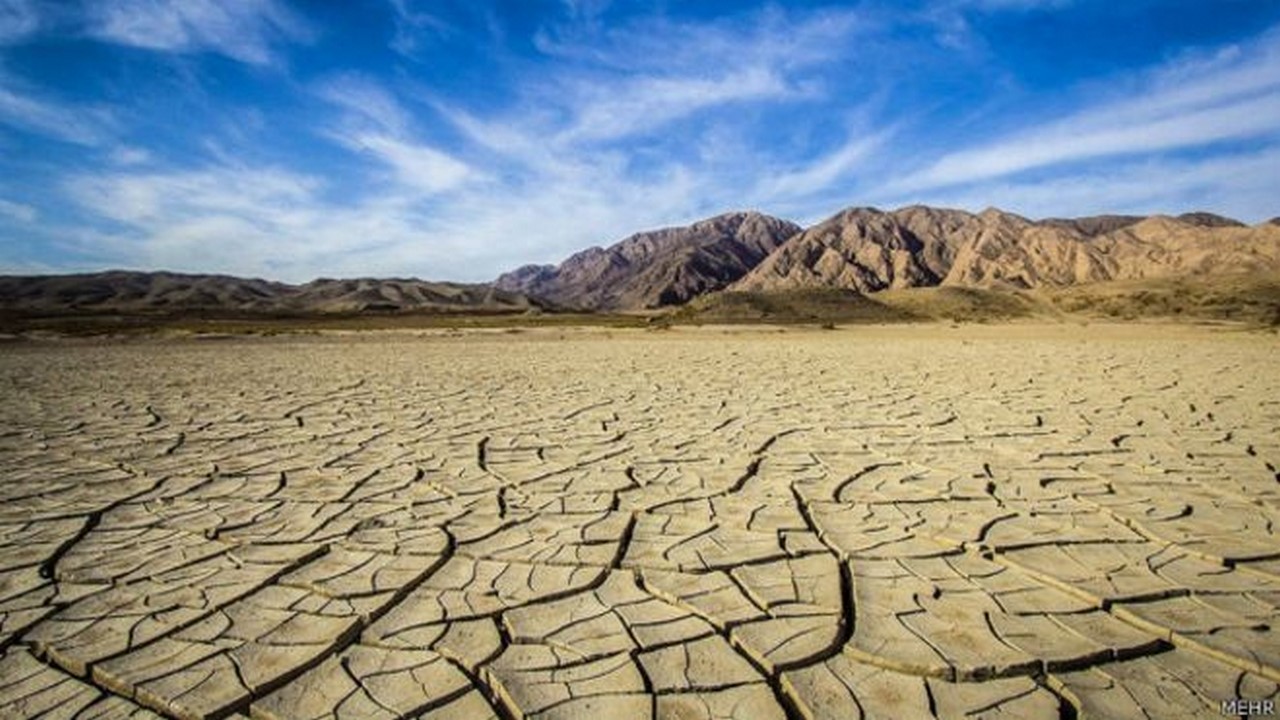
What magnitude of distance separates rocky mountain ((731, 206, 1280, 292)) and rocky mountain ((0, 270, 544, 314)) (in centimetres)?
4451

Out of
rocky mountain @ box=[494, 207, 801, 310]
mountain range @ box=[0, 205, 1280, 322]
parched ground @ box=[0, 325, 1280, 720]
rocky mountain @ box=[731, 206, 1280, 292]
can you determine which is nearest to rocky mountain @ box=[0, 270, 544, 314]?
mountain range @ box=[0, 205, 1280, 322]

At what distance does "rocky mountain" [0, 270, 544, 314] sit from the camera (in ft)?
275

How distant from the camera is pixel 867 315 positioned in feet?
97.6

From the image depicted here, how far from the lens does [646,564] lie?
2.46m

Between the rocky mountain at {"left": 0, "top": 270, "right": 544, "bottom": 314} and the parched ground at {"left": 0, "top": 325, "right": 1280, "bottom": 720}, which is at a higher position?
the rocky mountain at {"left": 0, "top": 270, "right": 544, "bottom": 314}

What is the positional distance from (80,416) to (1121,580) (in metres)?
7.93

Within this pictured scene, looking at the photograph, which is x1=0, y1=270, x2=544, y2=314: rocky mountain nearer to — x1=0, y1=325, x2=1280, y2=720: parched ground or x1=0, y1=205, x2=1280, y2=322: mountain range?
x1=0, y1=205, x2=1280, y2=322: mountain range

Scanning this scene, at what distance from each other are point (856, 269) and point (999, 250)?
64.5 ft

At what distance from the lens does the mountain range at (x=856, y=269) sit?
65875 millimetres

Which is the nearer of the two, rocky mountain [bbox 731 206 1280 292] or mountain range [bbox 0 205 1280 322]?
rocky mountain [bbox 731 206 1280 292]

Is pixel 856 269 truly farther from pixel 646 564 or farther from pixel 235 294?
pixel 646 564

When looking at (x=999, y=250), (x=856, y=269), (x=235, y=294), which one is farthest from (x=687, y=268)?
(x=235, y=294)

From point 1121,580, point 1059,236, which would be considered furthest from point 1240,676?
point 1059,236

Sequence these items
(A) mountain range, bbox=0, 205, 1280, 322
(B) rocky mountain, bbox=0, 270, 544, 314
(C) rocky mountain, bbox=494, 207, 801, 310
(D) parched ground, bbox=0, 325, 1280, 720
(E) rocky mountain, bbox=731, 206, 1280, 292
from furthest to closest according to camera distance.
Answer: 1. (C) rocky mountain, bbox=494, 207, 801, 310
2. (B) rocky mountain, bbox=0, 270, 544, 314
3. (A) mountain range, bbox=0, 205, 1280, 322
4. (E) rocky mountain, bbox=731, 206, 1280, 292
5. (D) parched ground, bbox=0, 325, 1280, 720
